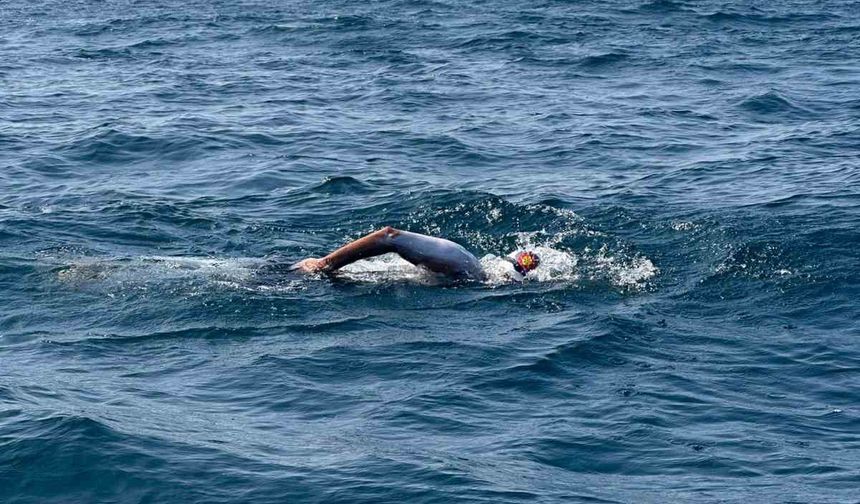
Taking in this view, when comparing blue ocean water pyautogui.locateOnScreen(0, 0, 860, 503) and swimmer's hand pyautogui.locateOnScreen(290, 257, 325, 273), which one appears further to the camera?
swimmer's hand pyautogui.locateOnScreen(290, 257, 325, 273)

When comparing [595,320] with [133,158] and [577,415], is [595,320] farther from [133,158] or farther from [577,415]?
[133,158]

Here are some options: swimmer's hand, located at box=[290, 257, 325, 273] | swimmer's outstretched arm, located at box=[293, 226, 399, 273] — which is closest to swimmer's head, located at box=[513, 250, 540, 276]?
swimmer's outstretched arm, located at box=[293, 226, 399, 273]

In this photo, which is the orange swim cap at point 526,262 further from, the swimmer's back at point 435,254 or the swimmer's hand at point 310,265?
the swimmer's hand at point 310,265

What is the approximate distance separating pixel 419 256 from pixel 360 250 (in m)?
0.68

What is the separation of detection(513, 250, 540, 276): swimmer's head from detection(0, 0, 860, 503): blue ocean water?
186 millimetres

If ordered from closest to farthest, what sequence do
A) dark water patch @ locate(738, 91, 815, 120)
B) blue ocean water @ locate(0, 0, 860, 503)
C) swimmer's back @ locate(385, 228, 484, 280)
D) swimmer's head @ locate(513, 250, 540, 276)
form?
blue ocean water @ locate(0, 0, 860, 503)
swimmer's back @ locate(385, 228, 484, 280)
swimmer's head @ locate(513, 250, 540, 276)
dark water patch @ locate(738, 91, 815, 120)

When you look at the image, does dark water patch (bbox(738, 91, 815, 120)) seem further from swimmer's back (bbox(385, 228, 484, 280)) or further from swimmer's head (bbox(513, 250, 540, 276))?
swimmer's back (bbox(385, 228, 484, 280))

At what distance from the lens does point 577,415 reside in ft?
37.0

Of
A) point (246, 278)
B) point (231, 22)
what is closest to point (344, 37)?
point (231, 22)

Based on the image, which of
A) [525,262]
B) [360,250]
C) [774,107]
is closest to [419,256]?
[360,250]

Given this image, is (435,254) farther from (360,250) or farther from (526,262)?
(526,262)

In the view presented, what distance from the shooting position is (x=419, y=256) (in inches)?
576

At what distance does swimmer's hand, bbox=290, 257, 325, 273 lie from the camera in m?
15.1

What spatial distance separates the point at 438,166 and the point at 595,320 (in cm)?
781
